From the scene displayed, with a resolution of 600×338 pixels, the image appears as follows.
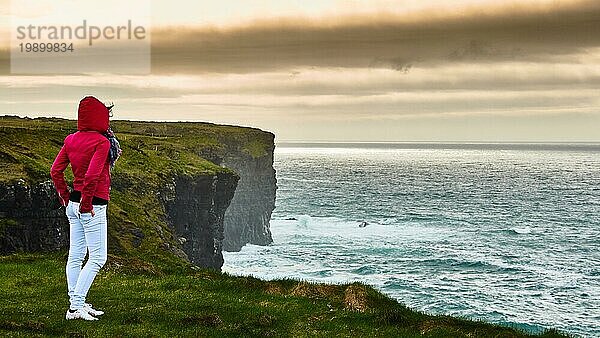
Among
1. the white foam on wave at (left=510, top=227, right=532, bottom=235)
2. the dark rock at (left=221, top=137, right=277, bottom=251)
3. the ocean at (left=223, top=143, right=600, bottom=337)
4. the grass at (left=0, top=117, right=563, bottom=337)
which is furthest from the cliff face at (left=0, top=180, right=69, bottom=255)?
the white foam on wave at (left=510, top=227, right=532, bottom=235)

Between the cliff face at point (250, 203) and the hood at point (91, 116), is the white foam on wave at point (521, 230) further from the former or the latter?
the hood at point (91, 116)

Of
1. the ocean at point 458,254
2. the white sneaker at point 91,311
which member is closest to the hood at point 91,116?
the white sneaker at point 91,311

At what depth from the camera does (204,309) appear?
15.0 metres

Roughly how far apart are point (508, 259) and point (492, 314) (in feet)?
98.2

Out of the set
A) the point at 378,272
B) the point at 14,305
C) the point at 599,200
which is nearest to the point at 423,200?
the point at 599,200

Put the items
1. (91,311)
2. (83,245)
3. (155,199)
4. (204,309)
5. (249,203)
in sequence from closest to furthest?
(83,245) < (91,311) < (204,309) < (155,199) < (249,203)

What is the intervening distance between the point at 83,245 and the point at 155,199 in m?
39.6

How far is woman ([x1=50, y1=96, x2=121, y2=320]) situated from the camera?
11352 millimetres

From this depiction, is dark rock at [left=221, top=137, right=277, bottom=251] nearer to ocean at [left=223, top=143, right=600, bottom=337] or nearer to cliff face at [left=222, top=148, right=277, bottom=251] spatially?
cliff face at [left=222, top=148, right=277, bottom=251]

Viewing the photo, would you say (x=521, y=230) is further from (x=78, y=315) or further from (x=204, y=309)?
(x=78, y=315)

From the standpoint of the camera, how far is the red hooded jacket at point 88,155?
1127 centimetres

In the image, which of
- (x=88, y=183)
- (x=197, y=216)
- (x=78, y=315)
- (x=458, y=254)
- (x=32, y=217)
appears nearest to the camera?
(x=88, y=183)

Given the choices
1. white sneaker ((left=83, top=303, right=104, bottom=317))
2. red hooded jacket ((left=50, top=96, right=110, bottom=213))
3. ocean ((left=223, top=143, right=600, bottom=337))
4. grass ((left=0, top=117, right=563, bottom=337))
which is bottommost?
ocean ((left=223, top=143, right=600, bottom=337))

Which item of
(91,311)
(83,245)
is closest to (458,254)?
(91,311)
